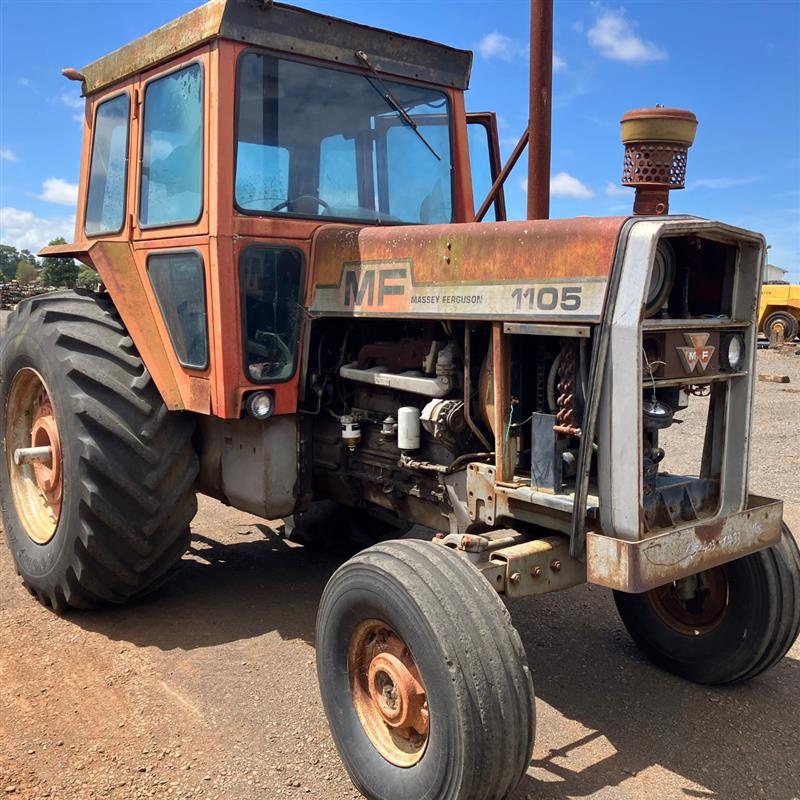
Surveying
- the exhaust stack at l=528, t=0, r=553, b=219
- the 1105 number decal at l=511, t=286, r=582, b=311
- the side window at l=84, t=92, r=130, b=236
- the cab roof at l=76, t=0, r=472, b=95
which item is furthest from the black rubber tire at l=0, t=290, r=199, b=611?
the exhaust stack at l=528, t=0, r=553, b=219

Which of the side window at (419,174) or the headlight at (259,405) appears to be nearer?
the headlight at (259,405)

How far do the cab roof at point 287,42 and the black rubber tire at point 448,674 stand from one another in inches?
89.8

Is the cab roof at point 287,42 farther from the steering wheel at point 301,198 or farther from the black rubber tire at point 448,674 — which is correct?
the black rubber tire at point 448,674

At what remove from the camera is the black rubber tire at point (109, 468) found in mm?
3906

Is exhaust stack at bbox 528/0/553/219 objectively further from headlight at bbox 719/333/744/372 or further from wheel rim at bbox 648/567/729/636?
wheel rim at bbox 648/567/729/636

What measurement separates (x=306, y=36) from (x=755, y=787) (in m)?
3.48

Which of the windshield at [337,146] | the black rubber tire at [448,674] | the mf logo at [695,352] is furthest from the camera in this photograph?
the windshield at [337,146]

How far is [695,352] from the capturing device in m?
2.91

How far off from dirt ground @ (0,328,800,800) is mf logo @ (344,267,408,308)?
1.60 m

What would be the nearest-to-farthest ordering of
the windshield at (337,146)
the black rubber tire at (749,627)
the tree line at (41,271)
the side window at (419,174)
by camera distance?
the black rubber tire at (749,627) → the windshield at (337,146) → the side window at (419,174) → the tree line at (41,271)

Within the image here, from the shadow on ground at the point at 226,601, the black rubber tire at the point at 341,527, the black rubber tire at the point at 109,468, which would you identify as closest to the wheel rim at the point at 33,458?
the black rubber tire at the point at 109,468

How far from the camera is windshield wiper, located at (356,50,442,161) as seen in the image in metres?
4.00

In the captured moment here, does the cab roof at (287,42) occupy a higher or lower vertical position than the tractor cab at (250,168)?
higher

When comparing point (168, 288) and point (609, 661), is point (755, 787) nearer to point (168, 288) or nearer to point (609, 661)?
point (609, 661)
